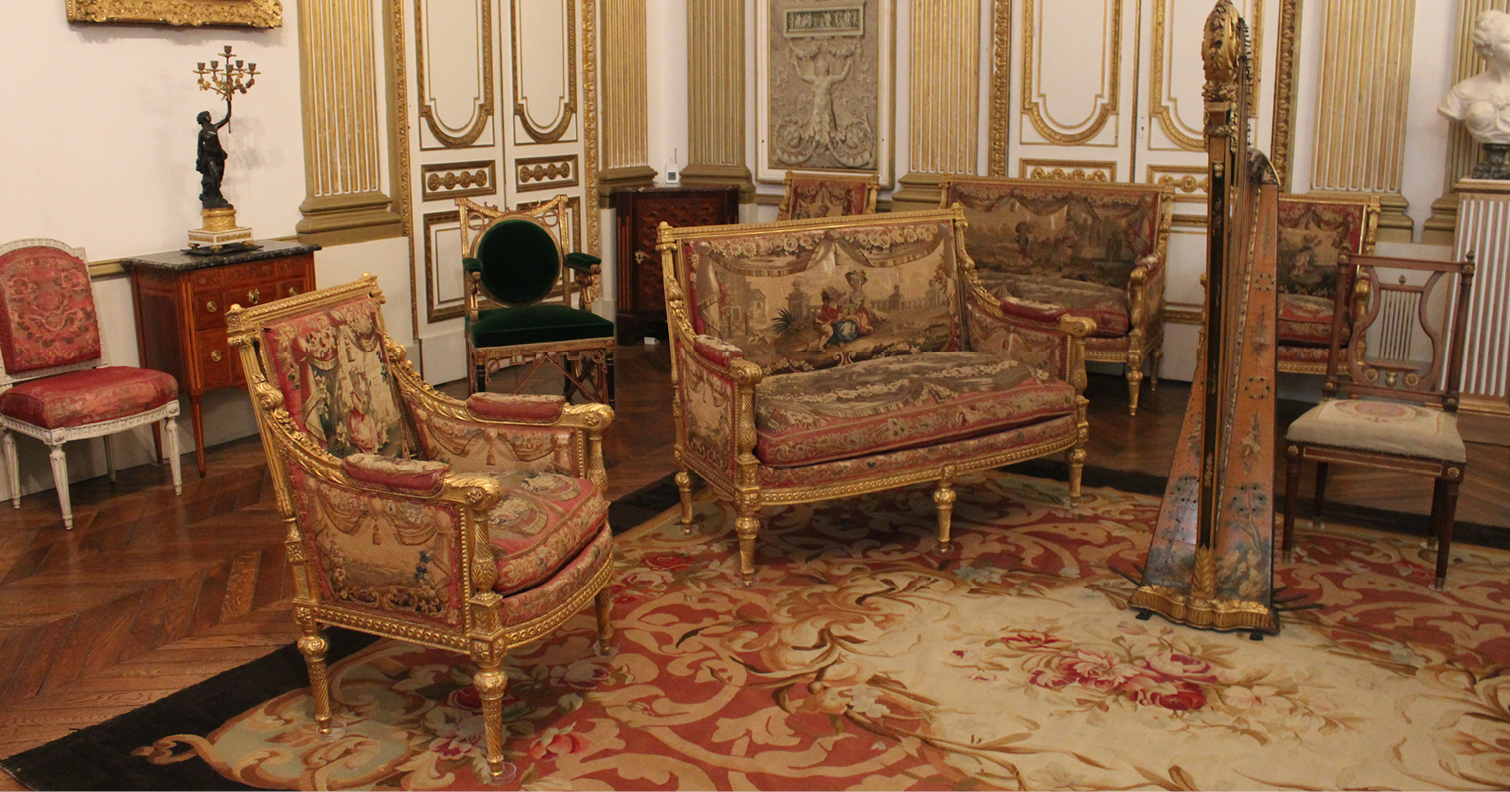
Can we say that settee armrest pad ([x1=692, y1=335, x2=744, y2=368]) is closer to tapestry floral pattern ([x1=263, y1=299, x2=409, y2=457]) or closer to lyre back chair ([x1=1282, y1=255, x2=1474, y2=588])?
tapestry floral pattern ([x1=263, y1=299, x2=409, y2=457])

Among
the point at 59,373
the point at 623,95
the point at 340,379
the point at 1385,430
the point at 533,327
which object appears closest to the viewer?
the point at 340,379

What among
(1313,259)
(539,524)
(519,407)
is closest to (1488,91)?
(1313,259)

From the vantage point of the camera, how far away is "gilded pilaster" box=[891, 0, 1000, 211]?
23.0 feet

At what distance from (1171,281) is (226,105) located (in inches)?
179

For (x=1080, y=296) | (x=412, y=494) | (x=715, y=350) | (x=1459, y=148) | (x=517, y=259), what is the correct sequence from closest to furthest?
(x=412, y=494)
(x=715, y=350)
(x=1459, y=148)
(x=517, y=259)
(x=1080, y=296)

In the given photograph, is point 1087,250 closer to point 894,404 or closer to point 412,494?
point 894,404

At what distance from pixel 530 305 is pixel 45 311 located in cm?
196

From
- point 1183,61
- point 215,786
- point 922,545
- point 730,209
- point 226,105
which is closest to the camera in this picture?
point 215,786

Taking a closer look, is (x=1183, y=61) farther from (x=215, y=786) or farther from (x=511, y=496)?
(x=215, y=786)

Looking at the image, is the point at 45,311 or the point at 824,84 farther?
the point at 824,84

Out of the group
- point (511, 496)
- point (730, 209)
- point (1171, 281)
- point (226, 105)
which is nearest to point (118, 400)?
point (226, 105)

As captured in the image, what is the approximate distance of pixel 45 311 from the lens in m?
4.65

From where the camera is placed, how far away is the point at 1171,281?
6555 millimetres

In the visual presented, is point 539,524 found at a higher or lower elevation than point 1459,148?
lower
